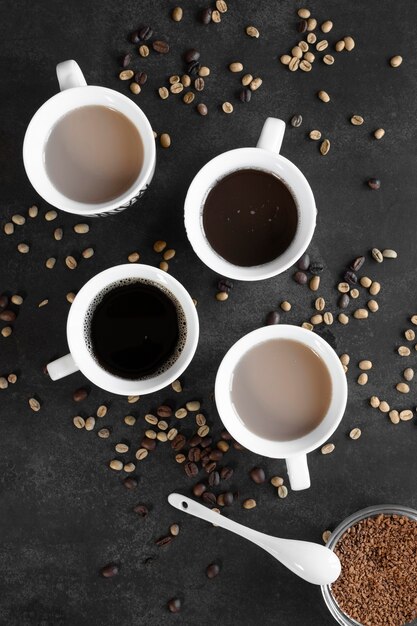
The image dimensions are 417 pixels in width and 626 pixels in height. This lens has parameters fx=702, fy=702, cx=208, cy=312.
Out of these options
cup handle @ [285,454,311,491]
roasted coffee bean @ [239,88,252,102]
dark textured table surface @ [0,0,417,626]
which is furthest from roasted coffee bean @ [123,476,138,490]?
roasted coffee bean @ [239,88,252,102]

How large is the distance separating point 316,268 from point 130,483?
2.22 ft

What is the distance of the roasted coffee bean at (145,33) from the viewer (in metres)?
1.67

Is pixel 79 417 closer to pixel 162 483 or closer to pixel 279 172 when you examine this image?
pixel 162 483

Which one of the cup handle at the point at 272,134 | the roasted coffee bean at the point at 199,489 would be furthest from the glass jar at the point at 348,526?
the cup handle at the point at 272,134

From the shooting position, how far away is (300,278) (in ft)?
5.45

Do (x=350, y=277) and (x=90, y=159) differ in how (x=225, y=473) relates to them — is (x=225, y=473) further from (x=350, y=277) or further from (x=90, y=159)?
(x=90, y=159)

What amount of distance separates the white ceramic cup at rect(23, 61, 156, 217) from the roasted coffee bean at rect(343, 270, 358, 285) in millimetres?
522

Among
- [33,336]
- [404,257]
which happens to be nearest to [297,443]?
[404,257]

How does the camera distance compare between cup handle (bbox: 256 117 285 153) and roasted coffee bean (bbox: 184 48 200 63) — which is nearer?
cup handle (bbox: 256 117 285 153)

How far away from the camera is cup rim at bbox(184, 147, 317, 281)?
59.4 inches

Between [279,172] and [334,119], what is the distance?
0.26 metres

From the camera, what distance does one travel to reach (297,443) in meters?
1.53

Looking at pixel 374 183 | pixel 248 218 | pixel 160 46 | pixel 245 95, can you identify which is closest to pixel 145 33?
pixel 160 46

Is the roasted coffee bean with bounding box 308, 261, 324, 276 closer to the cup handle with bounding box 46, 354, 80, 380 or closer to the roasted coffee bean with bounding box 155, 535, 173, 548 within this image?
the cup handle with bounding box 46, 354, 80, 380
